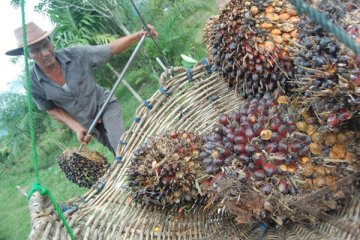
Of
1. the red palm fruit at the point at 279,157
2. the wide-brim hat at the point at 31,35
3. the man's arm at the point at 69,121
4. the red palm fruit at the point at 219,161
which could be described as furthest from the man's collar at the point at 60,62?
the red palm fruit at the point at 279,157

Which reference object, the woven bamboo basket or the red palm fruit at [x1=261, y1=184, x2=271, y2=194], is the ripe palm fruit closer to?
the red palm fruit at [x1=261, y1=184, x2=271, y2=194]

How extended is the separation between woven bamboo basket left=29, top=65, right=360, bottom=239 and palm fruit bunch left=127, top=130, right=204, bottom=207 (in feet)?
0.34

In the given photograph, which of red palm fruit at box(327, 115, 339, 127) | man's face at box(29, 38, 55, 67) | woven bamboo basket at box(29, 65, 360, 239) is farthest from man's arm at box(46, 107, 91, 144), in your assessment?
red palm fruit at box(327, 115, 339, 127)

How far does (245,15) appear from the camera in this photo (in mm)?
1769

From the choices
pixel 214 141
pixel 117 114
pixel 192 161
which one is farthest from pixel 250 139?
pixel 117 114

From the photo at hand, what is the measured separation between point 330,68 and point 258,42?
1.59 ft

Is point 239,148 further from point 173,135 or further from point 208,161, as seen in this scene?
point 173,135

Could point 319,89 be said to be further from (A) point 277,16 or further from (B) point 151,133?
(B) point 151,133

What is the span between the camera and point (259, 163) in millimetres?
1441

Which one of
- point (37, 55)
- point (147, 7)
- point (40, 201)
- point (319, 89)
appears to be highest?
point (37, 55)

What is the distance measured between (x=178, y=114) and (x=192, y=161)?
18.3 inches

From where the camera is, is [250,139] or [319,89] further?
[250,139]

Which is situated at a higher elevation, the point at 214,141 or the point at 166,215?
the point at 214,141

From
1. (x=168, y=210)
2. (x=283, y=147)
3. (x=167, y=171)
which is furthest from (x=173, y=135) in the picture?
(x=283, y=147)
